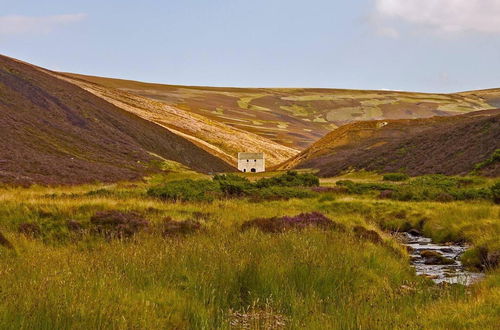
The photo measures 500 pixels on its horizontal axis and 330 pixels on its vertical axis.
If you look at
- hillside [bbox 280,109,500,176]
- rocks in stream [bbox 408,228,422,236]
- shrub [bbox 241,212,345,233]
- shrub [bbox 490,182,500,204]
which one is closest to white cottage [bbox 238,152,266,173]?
hillside [bbox 280,109,500,176]

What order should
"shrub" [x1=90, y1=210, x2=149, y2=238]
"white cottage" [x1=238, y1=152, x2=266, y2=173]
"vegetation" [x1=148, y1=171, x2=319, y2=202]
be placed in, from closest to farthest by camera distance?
"shrub" [x1=90, y1=210, x2=149, y2=238] < "vegetation" [x1=148, y1=171, x2=319, y2=202] < "white cottage" [x1=238, y1=152, x2=266, y2=173]

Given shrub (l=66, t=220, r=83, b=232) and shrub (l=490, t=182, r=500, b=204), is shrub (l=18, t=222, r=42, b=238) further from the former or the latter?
shrub (l=490, t=182, r=500, b=204)

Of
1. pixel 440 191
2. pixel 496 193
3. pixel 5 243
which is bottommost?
pixel 440 191

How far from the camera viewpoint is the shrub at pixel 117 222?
569 inches

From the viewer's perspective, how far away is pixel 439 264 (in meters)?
14.6

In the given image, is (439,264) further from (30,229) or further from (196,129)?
(196,129)

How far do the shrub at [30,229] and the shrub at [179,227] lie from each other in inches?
133

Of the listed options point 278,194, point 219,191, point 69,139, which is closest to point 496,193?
point 278,194

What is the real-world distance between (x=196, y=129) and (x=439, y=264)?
96827mm

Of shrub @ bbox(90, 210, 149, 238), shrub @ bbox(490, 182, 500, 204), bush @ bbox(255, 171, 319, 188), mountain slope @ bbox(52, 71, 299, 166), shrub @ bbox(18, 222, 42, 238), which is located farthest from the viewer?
mountain slope @ bbox(52, 71, 299, 166)

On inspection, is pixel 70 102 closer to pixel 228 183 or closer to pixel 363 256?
pixel 228 183

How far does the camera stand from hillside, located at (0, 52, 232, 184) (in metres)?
36.7

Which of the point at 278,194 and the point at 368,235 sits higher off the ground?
the point at 368,235

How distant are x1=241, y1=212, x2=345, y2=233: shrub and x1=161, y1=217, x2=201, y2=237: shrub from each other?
4.83 feet
